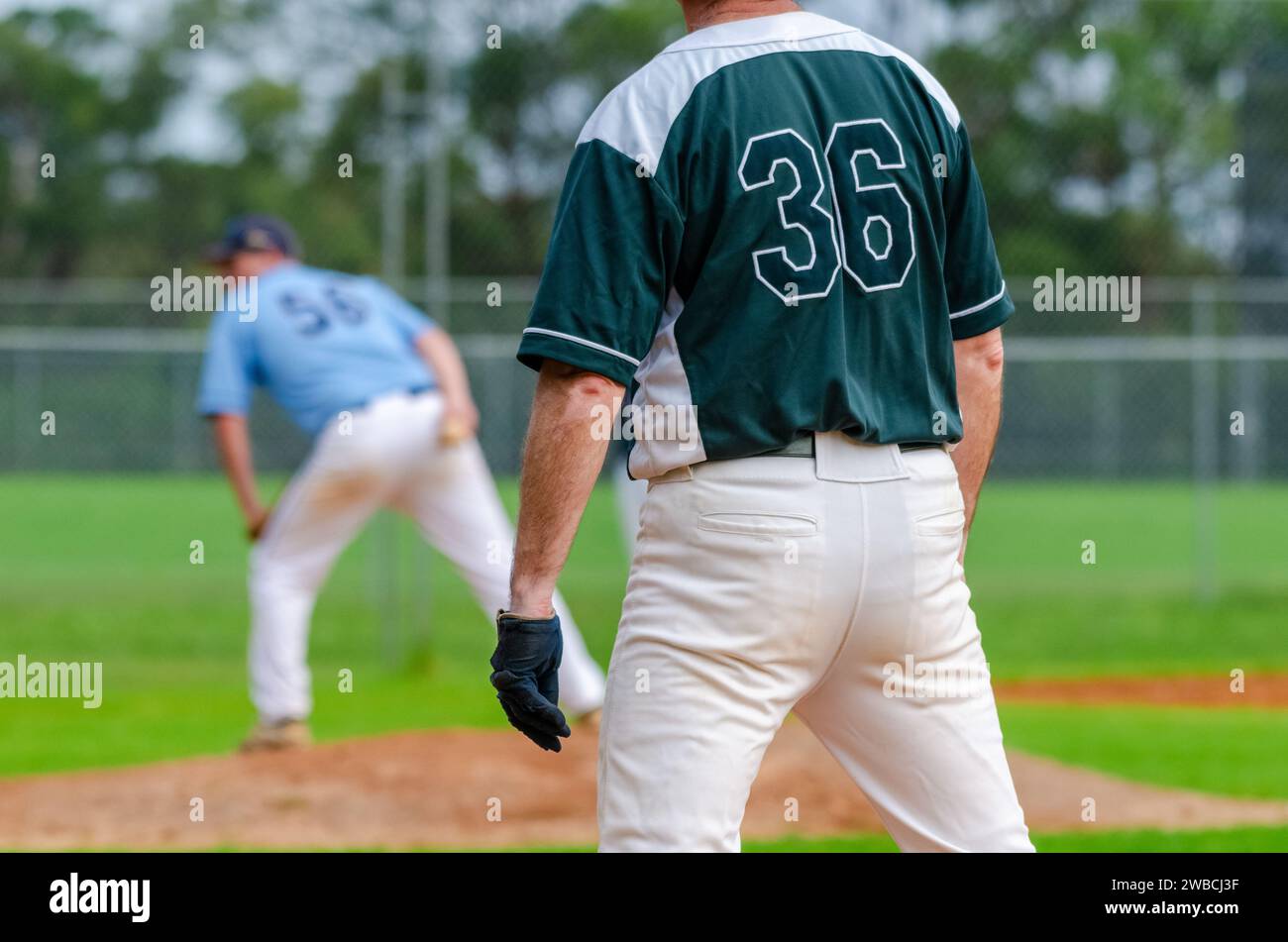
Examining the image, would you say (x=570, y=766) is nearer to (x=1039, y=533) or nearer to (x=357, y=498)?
(x=357, y=498)

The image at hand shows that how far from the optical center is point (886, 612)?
9.11 ft

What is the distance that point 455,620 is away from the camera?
1305 centimetres

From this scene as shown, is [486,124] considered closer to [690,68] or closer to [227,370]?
[227,370]

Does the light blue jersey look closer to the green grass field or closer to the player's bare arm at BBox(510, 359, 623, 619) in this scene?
the green grass field

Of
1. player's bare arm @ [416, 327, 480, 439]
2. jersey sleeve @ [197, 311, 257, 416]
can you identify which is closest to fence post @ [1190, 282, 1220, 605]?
player's bare arm @ [416, 327, 480, 439]

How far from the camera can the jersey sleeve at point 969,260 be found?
2961 mm

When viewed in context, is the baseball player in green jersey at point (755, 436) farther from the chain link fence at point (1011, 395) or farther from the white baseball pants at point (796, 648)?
the chain link fence at point (1011, 395)

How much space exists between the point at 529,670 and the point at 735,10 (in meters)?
1.20

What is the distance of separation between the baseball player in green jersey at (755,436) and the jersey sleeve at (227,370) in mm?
4998

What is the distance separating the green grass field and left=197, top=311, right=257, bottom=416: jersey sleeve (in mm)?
1565

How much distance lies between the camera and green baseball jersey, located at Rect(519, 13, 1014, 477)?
2.71 meters

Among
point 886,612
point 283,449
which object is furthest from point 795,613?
point 283,449

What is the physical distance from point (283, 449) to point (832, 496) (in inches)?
479

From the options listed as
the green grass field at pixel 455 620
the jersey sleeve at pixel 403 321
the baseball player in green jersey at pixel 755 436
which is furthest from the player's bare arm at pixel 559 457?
the jersey sleeve at pixel 403 321
